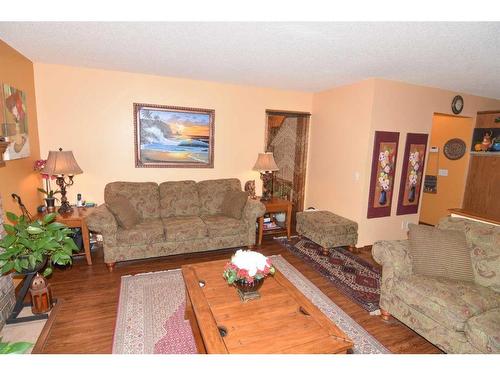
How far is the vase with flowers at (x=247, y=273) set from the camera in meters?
1.77

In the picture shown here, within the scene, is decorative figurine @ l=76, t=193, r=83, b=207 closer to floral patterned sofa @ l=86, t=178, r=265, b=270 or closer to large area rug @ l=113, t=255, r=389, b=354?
floral patterned sofa @ l=86, t=178, r=265, b=270

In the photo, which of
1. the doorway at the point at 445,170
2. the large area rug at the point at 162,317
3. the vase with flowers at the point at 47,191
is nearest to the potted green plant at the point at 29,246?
the large area rug at the point at 162,317

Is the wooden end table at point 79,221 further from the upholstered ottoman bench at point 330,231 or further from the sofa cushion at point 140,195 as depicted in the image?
the upholstered ottoman bench at point 330,231

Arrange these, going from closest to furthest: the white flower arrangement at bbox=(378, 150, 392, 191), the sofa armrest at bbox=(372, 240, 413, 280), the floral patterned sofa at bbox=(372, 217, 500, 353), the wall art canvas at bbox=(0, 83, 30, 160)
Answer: the floral patterned sofa at bbox=(372, 217, 500, 353), the sofa armrest at bbox=(372, 240, 413, 280), the wall art canvas at bbox=(0, 83, 30, 160), the white flower arrangement at bbox=(378, 150, 392, 191)

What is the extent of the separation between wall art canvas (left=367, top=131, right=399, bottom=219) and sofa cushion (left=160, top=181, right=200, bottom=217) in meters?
2.64

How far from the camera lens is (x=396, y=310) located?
2.27m

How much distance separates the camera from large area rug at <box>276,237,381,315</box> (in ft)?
8.95

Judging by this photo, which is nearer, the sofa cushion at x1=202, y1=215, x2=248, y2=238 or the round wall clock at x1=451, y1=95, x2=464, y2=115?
A: the sofa cushion at x1=202, y1=215, x2=248, y2=238

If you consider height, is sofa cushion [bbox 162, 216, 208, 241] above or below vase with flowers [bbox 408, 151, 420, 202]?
below

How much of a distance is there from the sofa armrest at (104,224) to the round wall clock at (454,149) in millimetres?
5899

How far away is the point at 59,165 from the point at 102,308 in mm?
1792

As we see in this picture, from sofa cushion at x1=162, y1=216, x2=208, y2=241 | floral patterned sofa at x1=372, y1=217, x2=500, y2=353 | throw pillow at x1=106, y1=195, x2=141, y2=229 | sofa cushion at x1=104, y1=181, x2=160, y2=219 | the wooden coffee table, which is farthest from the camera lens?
sofa cushion at x1=104, y1=181, x2=160, y2=219

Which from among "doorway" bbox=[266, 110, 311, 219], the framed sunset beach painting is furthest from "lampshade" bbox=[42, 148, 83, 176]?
"doorway" bbox=[266, 110, 311, 219]

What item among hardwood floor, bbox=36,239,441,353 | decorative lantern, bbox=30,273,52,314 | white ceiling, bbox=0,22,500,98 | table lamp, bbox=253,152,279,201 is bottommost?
hardwood floor, bbox=36,239,441,353
